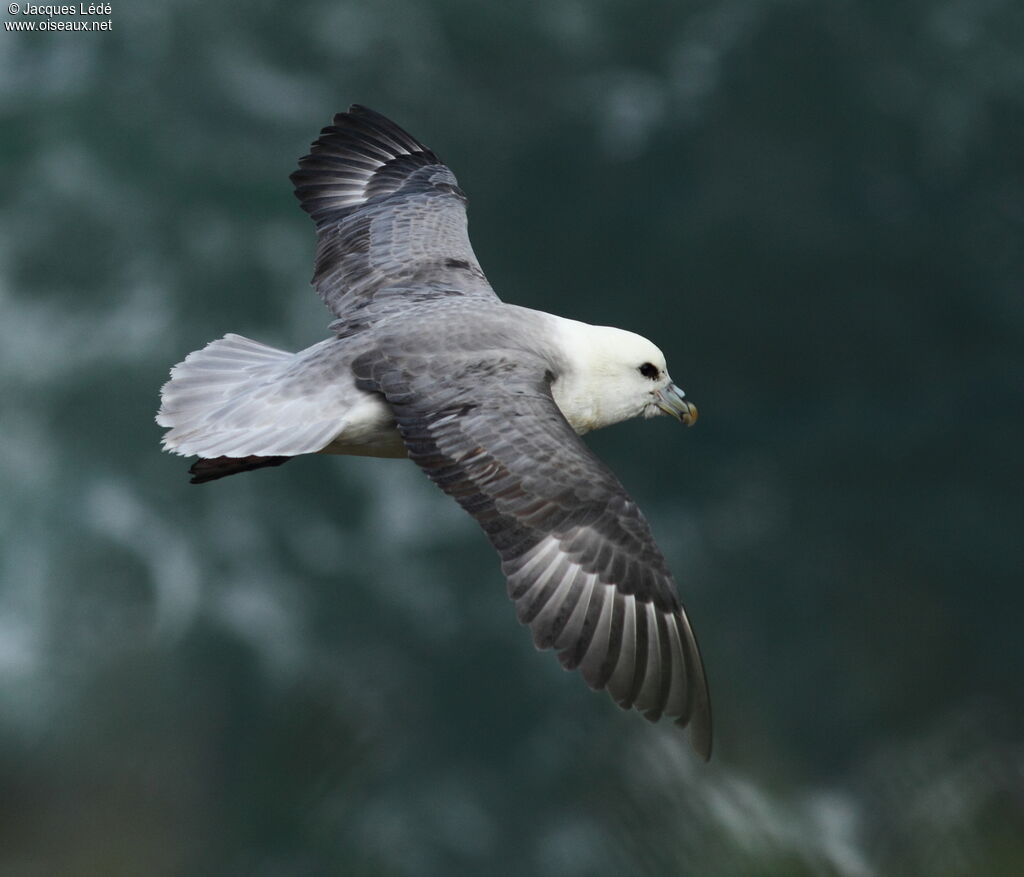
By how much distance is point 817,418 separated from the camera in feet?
50.5

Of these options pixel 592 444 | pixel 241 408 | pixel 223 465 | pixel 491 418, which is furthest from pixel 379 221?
pixel 592 444

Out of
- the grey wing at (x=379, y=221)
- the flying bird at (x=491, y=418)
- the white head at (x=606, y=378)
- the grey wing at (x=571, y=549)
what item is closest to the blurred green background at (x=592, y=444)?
the grey wing at (x=379, y=221)

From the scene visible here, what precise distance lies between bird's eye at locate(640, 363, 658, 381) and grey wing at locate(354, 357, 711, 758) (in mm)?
984

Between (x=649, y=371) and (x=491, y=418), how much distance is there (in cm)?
125

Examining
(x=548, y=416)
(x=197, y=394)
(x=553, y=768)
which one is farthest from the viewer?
(x=553, y=768)

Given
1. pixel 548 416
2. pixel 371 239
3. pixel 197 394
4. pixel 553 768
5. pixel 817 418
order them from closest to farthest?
pixel 548 416 → pixel 197 394 → pixel 371 239 → pixel 553 768 → pixel 817 418

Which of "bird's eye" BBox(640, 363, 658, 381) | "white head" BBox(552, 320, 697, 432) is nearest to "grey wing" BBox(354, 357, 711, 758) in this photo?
"white head" BBox(552, 320, 697, 432)

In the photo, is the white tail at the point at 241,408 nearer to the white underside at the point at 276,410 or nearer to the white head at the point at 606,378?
the white underside at the point at 276,410

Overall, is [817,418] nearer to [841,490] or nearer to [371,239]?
[841,490]

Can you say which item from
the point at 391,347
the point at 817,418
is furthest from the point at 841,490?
the point at 391,347

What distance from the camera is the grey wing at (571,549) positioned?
5.94 meters

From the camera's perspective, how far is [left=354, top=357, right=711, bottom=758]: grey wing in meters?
5.94

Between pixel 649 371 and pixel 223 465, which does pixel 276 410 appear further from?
pixel 649 371

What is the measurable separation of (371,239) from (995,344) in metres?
9.82
